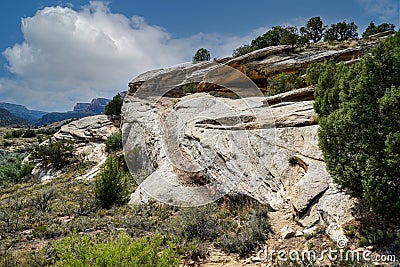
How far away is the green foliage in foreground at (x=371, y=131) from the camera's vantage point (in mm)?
4301

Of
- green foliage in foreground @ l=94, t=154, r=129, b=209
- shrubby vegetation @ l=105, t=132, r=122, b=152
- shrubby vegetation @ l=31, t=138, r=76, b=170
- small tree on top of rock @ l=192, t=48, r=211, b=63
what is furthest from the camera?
small tree on top of rock @ l=192, t=48, r=211, b=63

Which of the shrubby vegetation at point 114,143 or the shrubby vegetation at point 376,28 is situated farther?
the shrubby vegetation at point 376,28

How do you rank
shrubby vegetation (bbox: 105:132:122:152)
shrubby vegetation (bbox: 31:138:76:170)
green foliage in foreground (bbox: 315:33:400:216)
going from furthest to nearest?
shrubby vegetation (bbox: 31:138:76:170) < shrubby vegetation (bbox: 105:132:122:152) < green foliage in foreground (bbox: 315:33:400:216)

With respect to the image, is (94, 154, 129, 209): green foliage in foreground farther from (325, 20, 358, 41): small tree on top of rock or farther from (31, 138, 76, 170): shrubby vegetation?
(325, 20, 358, 41): small tree on top of rock

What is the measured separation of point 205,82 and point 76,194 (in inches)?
461

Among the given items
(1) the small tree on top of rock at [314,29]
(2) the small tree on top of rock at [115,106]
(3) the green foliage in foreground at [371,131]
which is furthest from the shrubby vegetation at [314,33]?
(3) the green foliage in foreground at [371,131]

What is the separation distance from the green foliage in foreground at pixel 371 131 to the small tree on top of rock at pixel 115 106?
30.2 m

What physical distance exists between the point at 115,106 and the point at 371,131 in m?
31.4

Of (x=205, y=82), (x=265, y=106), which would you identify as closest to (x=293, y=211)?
(x=265, y=106)

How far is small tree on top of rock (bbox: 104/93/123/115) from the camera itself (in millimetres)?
32438

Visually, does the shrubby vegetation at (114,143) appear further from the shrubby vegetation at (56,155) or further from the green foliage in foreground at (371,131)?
the green foliage in foreground at (371,131)

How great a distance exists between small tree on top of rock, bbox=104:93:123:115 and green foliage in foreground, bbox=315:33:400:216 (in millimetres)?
30172

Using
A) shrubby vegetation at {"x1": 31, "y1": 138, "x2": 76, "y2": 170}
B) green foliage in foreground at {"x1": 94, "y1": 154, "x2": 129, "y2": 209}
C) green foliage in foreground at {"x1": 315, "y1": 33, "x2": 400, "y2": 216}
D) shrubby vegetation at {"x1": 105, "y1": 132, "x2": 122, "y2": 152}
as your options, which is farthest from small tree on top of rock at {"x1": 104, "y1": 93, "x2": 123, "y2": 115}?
green foliage in foreground at {"x1": 315, "y1": 33, "x2": 400, "y2": 216}

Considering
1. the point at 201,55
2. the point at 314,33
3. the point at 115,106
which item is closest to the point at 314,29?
the point at 314,33
